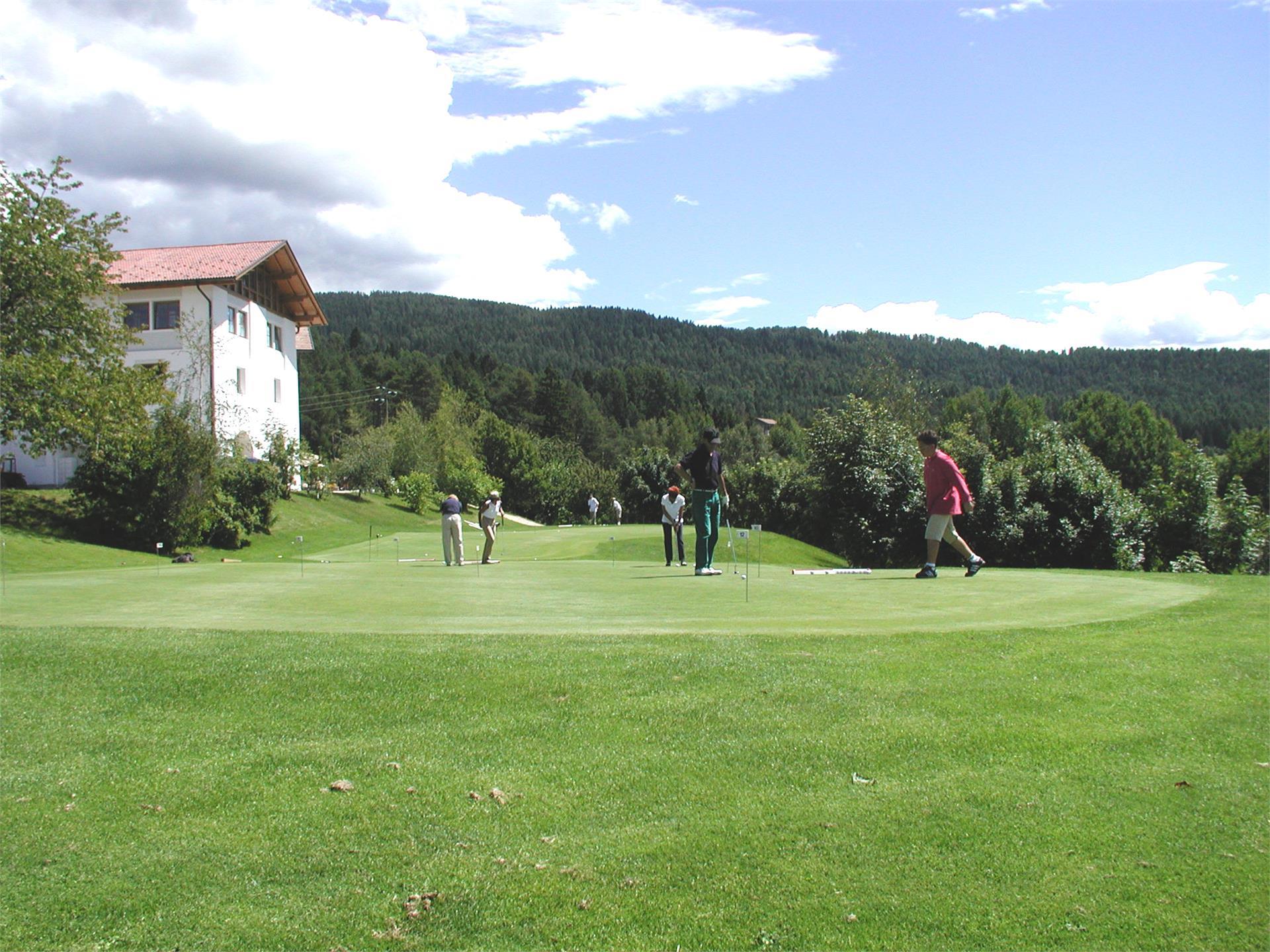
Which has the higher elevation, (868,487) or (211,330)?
(211,330)

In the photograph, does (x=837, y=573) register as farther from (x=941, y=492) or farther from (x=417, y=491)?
(x=417, y=491)

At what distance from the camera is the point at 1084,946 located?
4598 mm

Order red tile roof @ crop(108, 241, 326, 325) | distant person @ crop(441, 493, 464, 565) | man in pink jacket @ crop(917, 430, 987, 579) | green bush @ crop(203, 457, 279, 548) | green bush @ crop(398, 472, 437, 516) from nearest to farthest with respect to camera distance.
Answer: man in pink jacket @ crop(917, 430, 987, 579)
distant person @ crop(441, 493, 464, 565)
green bush @ crop(203, 457, 279, 548)
red tile roof @ crop(108, 241, 326, 325)
green bush @ crop(398, 472, 437, 516)

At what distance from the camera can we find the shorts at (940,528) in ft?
44.4

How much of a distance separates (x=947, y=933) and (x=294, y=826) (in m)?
3.75

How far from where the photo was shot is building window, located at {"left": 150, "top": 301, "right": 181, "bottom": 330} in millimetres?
54156

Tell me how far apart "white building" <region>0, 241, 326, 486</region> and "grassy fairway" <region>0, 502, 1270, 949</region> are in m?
42.0

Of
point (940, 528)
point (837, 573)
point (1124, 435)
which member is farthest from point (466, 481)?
point (1124, 435)

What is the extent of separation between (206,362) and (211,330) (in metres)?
1.78

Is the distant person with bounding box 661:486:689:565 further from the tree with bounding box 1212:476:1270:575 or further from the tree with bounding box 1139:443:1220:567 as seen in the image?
the tree with bounding box 1212:476:1270:575

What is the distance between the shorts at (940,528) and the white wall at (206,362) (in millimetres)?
41275

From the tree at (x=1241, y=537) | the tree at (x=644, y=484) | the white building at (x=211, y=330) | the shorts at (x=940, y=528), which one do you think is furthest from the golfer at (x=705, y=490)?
the tree at (x=644, y=484)

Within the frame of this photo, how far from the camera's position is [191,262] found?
56594 millimetres

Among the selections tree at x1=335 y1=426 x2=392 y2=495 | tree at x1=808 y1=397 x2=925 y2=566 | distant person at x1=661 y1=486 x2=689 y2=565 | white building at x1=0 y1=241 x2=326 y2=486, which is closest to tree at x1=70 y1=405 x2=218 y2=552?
white building at x1=0 y1=241 x2=326 y2=486
